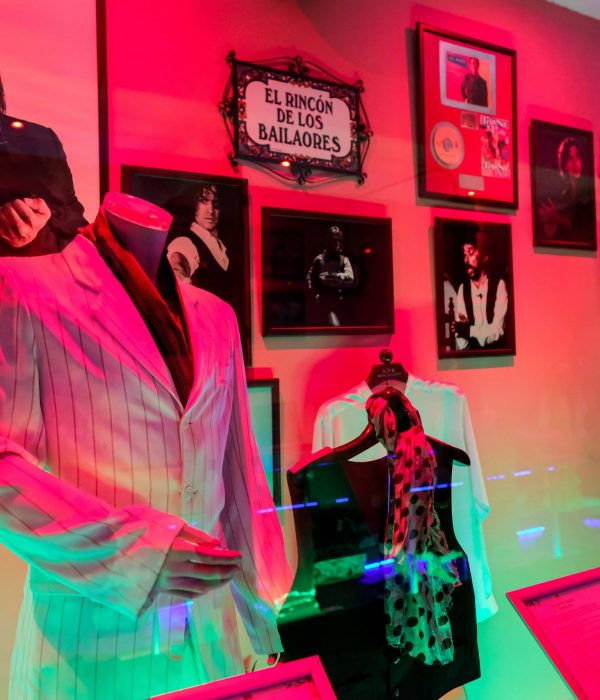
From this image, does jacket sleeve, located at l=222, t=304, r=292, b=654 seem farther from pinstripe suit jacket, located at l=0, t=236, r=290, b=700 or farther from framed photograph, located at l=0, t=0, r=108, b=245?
framed photograph, located at l=0, t=0, r=108, b=245

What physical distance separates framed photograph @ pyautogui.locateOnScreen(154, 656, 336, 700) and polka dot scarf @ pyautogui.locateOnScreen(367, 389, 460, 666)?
248 mm

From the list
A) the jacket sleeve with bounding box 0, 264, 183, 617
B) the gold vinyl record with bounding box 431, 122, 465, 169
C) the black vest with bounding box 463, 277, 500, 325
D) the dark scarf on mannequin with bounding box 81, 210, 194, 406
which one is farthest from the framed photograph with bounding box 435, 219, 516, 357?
the jacket sleeve with bounding box 0, 264, 183, 617

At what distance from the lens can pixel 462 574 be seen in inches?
43.0

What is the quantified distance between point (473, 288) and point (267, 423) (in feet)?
2.00

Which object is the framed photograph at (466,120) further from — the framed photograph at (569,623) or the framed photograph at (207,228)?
the framed photograph at (569,623)

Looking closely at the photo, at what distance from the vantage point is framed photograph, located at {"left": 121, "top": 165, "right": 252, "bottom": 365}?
40.0 inches

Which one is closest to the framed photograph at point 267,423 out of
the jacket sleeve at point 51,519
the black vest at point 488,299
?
the jacket sleeve at point 51,519

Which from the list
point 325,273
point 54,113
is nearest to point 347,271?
point 325,273

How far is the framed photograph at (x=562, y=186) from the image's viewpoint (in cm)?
144

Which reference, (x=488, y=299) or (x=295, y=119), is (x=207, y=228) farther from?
(x=488, y=299)

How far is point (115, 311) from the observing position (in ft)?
2.51

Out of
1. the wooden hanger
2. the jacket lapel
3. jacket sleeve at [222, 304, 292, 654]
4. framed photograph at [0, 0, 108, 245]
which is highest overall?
framed photograph at [0, 0, 108, 245]

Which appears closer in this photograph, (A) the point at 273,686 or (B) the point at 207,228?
(A) the point at 273,686

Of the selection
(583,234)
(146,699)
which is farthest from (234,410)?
(583,234)
